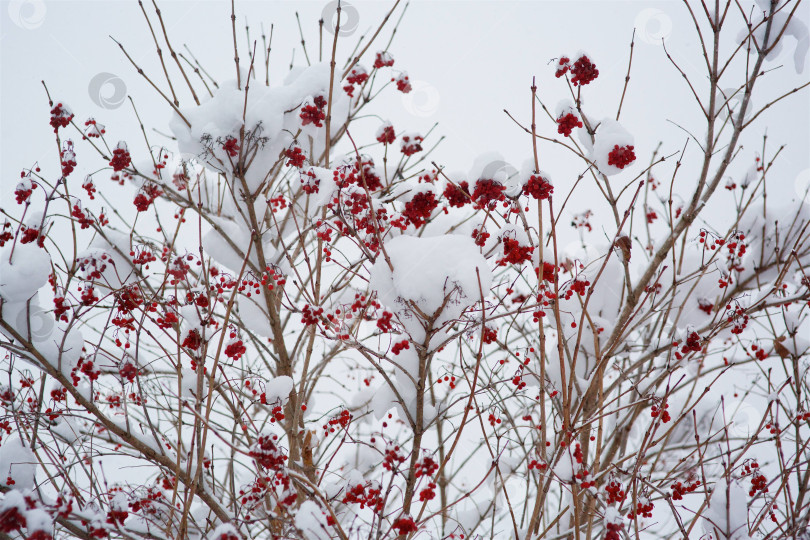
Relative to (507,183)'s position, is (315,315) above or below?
below

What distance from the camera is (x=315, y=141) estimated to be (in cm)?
434

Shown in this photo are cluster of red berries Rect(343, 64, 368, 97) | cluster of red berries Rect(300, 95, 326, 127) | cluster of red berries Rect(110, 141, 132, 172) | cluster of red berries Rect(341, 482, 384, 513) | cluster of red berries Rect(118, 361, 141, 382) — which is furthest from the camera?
cluster of red berries Rect(343, 64, 368, 97)

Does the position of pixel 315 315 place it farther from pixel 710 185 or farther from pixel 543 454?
pixel 710 185

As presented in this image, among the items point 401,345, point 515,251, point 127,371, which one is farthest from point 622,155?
point 127,371

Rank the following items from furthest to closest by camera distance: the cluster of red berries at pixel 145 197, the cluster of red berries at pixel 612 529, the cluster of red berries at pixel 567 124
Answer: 1. the cluster of red berries at pixel 145 197
2. the cluster of red berries at pixel 567 124
3. the cluster of red berries at pixel 612 529

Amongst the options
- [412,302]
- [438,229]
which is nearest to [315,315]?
[412,302]

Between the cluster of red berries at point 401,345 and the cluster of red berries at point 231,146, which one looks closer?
the cluster of red berries at point 401,345

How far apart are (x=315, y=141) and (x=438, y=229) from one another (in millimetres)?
1278

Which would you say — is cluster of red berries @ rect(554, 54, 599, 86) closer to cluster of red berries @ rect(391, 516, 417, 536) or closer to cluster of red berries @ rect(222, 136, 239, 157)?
cluster of red berries @ rect(222, 136, 239, 157)

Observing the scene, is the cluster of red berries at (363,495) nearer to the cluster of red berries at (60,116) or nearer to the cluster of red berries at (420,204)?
the cluster of red berries at (420,204)

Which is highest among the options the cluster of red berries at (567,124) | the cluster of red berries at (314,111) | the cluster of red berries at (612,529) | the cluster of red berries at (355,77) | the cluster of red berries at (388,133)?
the cluster of red berries at (355,77)

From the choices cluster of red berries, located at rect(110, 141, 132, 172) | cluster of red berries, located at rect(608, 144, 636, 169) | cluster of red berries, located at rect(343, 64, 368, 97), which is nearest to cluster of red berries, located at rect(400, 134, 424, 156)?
cluster of red berries, located at rect(343, 64, 368, 97)

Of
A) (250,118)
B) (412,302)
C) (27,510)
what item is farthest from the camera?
(250,118)

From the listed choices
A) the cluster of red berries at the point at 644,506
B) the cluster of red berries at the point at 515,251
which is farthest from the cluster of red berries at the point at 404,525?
the cluster of red berries at the point at 515,251
